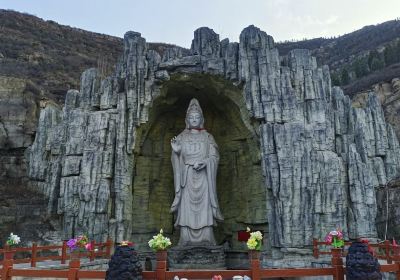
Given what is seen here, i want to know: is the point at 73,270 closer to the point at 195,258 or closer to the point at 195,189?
the point at 195,258

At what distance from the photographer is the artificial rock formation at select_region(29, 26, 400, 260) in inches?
398

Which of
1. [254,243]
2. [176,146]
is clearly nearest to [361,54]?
[176,146]

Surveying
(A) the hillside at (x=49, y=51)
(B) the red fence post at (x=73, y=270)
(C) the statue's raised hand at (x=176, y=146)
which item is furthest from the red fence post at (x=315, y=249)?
(A) the hillside at (x=49, y=51)

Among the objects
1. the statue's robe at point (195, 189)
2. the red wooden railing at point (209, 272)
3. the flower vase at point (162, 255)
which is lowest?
the red wooden railing at point (209, 272)

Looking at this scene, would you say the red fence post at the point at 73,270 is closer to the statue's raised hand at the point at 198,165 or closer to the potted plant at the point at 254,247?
the potted plant at the point at 254,247

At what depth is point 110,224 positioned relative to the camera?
1040 centimetres

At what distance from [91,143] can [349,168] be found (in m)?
7.44

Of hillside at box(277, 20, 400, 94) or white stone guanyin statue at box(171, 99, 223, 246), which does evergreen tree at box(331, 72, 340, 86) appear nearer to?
hillside at box(277, 20, 400, 94)

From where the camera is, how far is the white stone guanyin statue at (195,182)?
11125 mm

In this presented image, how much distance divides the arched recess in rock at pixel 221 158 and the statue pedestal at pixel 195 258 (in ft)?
5.23

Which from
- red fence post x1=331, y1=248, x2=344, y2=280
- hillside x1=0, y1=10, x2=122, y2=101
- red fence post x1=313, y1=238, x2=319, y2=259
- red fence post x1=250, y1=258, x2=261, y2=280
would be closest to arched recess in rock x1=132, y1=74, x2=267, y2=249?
red fence post x1=313, y1=238, x2=319, y2=259

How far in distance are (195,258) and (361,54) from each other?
34782 millimetres

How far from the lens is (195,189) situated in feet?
37.6

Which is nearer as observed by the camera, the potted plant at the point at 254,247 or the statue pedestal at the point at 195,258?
the potted plant at the point at 254,247
